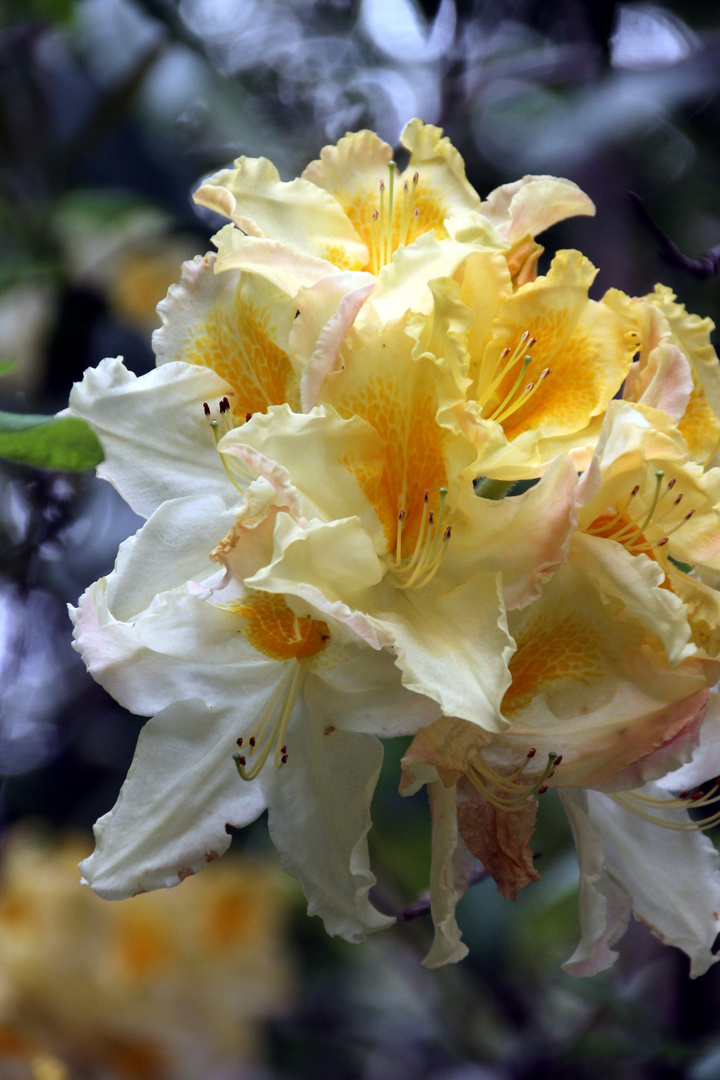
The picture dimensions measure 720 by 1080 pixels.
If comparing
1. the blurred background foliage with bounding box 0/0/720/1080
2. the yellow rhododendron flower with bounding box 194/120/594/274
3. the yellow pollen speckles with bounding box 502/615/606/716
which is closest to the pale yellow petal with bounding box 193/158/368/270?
the yellow rhododendron flower with bounding box 194/120/594/274

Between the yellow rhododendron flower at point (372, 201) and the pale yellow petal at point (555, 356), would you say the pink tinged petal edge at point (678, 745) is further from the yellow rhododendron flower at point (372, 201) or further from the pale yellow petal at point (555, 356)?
the yellow rhododendron flower at point (372, 201)

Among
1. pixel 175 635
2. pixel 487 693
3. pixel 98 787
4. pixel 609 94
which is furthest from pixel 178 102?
pixel 487 693

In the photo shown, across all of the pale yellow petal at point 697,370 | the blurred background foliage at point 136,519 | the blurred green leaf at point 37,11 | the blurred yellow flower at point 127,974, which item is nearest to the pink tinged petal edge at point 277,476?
the pale yellow petal at point 697,370

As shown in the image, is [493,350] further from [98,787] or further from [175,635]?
[98,787]

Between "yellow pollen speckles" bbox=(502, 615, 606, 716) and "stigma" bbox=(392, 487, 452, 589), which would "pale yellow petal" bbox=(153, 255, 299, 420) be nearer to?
"stigma" bbox=(392, 487, 452, 589)

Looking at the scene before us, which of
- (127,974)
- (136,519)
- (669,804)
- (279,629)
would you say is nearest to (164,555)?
(279,629)

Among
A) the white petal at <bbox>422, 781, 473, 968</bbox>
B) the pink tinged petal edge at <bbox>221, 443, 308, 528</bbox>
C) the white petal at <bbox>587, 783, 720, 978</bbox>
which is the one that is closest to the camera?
the pink tinged petal edge at <bbox>221, 443, 308, 528</bbox>
